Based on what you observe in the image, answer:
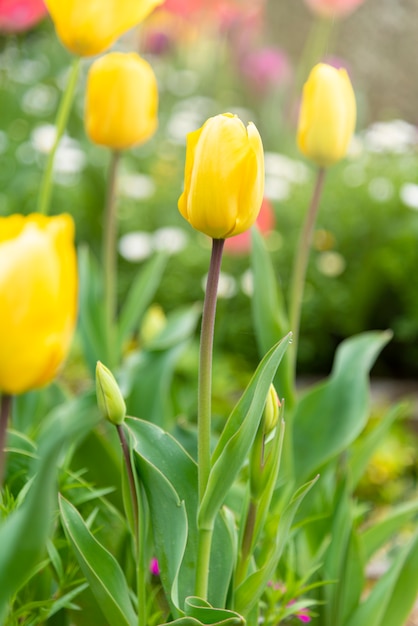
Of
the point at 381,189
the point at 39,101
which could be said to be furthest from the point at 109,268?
the point at 39,101

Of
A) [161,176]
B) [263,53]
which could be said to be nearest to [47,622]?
[161,176]

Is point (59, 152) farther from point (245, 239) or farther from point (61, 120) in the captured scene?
point (61, 120)

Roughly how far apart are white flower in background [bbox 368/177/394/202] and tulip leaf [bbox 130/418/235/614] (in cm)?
180

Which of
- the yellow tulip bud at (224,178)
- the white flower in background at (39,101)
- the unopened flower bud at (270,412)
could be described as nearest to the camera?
the yellow tulip bud at (224,178)

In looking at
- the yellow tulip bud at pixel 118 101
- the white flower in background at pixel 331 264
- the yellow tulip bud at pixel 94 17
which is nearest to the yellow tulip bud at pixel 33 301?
the yellow tulip bud at pixel 94 17

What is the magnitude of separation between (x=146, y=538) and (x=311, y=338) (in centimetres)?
163

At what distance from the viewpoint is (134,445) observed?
76cm

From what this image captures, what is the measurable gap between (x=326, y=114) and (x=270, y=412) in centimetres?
44

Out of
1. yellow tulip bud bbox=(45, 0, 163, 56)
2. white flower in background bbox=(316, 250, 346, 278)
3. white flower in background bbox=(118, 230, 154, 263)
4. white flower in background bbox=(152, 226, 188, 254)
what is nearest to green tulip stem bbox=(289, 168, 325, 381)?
yellow tulip bud bbox=(45, 0, 163, 56)

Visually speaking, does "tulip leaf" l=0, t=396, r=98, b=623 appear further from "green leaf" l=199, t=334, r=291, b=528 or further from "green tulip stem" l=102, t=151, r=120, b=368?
"green tulip stem" l=102, t=151, r=120, b=368

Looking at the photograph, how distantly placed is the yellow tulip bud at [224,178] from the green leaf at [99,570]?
282mm

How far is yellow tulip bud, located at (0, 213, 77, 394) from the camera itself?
475 millimetres

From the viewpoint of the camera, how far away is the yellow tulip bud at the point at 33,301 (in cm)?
47

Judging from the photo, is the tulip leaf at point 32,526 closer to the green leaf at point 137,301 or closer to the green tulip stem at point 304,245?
the green tulip stem at point 304,245
